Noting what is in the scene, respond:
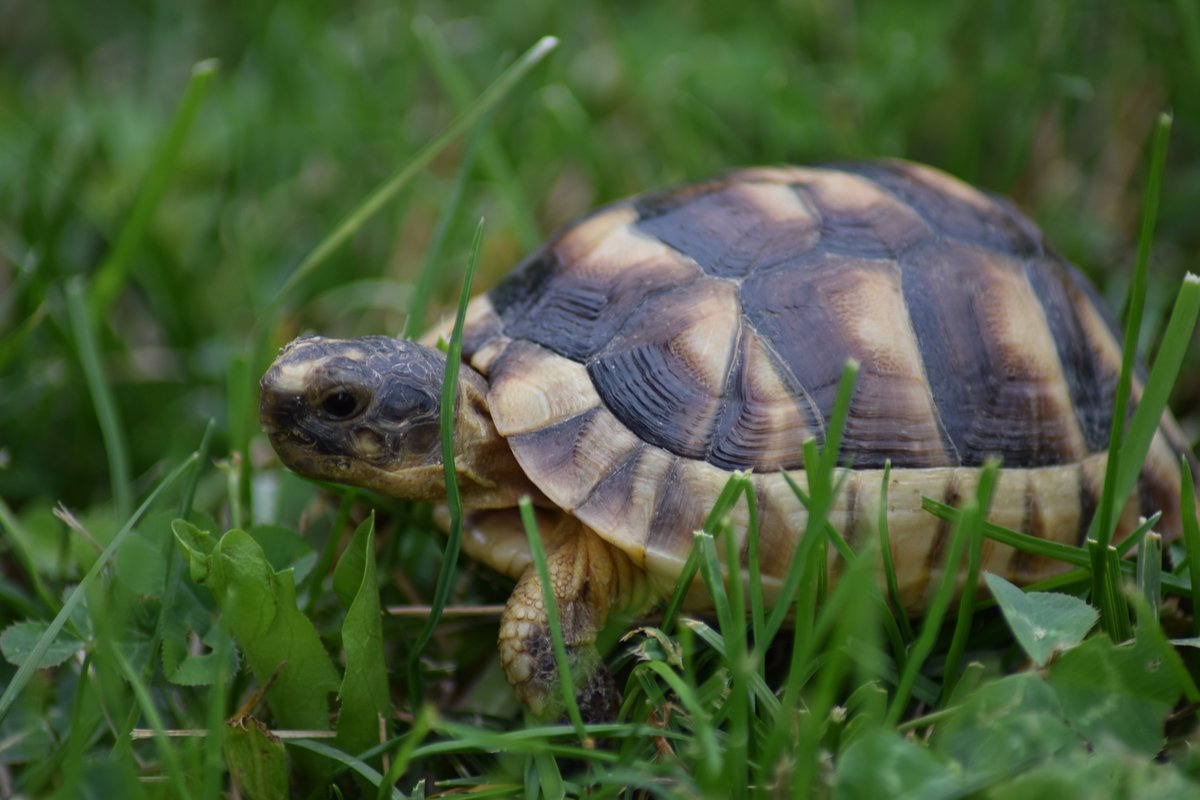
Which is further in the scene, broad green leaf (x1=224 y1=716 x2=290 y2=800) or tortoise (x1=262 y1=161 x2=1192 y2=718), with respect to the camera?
tortoise (x1=262 y1=161 x2=1192 y2=718)

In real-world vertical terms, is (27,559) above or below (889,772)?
below

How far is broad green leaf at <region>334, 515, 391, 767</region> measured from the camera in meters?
1.88

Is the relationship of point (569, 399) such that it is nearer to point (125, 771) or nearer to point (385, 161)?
point (125, 771)

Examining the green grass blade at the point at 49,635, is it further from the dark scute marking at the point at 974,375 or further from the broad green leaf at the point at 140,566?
the dark scute marking at the point at 974,375

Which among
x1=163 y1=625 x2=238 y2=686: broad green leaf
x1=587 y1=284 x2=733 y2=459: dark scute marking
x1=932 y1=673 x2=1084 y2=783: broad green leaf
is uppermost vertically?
x1=587 y1=284 x2=733 y2=459: dark scute marking

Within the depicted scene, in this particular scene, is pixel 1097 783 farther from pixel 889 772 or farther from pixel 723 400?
pixel 723 400

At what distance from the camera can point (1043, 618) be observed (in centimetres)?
177

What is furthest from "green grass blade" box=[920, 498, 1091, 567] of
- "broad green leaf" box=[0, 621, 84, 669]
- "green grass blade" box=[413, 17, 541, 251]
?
"green grass blade" box=[413, 17, 541, 251]

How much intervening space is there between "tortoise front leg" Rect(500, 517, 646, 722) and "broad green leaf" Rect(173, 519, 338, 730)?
0.35 metres

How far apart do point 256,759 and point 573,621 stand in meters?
0.62

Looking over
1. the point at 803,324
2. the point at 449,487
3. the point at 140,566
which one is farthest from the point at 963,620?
the point at 140,566

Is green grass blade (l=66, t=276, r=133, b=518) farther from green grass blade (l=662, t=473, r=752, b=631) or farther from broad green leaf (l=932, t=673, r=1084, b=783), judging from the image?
broad green leaf (l=932, t=673, r=1084, b=783)

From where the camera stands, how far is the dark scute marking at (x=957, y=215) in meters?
2.43

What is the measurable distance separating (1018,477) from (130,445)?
2.33 meters
